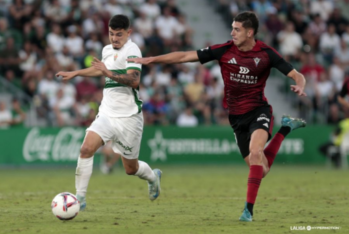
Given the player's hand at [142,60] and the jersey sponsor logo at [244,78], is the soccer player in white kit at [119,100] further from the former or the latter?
the jersey sponsor logo at [244,78]

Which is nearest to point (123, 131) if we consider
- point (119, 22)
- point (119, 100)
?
point (119, 100)

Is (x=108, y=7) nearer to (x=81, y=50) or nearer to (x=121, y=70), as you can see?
(x=81, y=50)

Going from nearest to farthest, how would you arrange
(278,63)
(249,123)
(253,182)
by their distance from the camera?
(253,182)
(278,63)
(249,123)

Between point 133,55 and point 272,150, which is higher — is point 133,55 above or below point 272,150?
above

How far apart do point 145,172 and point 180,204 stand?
878 millimetres

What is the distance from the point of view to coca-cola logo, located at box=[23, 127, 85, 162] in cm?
2120

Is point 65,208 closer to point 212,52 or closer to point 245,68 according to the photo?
point 212,52

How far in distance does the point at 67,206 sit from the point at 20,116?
13.0 meters

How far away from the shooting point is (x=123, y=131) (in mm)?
10297

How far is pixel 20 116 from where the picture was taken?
2156 centimetres

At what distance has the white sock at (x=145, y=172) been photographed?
36.2 feet

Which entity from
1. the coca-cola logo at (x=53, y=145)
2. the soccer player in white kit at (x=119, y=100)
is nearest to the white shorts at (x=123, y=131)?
the soccer player in white kit at (x=119, y=100)

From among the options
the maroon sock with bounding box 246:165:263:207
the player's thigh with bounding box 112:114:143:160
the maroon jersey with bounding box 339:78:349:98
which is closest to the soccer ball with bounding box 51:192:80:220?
the player's thigh with bounding box 112:114:143:160

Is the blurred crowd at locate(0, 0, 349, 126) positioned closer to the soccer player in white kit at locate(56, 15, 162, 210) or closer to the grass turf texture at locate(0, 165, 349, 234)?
the grass turf texture at locate(0, 165, 349, 234)
